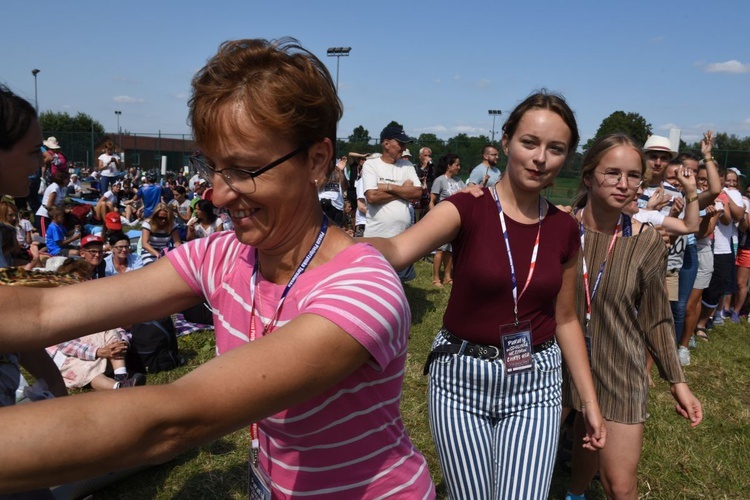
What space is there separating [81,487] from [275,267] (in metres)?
3.07

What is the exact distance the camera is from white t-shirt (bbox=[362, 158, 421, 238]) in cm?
756

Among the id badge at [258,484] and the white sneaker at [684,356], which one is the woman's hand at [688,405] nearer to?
the id badge at [258,484]

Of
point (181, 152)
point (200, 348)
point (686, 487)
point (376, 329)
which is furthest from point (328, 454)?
point (181, 152)

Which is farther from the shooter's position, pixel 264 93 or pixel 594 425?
pixel 594 425

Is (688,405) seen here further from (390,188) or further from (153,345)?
(390,188)

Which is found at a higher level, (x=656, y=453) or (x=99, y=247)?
(x=99, y=247)

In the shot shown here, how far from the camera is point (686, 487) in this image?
4172 millimetres

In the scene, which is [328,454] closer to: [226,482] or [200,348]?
[226,482]

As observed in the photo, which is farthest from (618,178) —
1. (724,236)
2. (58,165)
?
(58,165)

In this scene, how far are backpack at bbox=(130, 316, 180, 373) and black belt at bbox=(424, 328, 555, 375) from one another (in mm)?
3934

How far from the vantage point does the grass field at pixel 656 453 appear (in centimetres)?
403

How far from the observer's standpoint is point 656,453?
4609 millimetres

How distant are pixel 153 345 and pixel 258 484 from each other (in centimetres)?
455

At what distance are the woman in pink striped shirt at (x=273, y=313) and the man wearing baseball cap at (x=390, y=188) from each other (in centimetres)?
587
